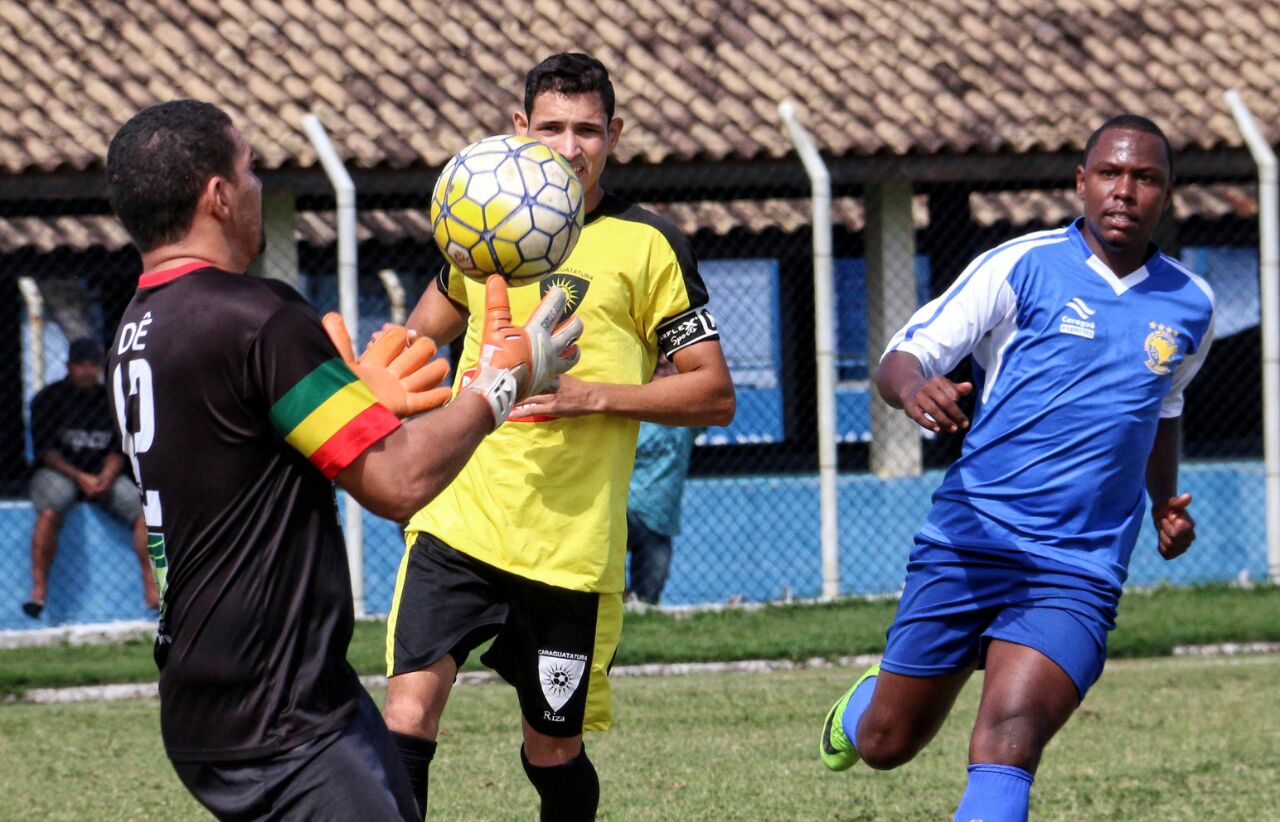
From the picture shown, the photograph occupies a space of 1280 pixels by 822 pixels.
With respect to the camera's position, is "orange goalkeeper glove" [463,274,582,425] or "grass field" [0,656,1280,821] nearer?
"orange goalkeeper glove" [463,274,582,425]

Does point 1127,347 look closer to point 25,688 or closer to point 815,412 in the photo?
point 25,688

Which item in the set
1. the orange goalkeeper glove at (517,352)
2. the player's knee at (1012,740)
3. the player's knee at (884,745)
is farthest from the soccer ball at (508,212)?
the player's knee at (884,745)

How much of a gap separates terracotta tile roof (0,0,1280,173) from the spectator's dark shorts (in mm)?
2162

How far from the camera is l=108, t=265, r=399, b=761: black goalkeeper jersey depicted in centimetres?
344

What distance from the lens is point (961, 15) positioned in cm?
1606

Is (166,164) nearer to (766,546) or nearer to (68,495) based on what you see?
(68,495)

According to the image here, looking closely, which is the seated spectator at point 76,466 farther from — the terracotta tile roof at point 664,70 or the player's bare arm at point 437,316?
the player's bare arm at point 437,316

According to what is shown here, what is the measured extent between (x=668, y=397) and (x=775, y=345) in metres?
10.3

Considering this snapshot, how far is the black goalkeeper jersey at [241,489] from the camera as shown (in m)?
3.44

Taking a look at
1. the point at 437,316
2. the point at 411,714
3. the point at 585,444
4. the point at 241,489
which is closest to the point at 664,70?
the point at 437,316

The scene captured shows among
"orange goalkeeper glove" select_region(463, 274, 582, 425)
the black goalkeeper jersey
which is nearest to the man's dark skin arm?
"orange goalkeeper glove" select_region(463, 274, 582, 425)

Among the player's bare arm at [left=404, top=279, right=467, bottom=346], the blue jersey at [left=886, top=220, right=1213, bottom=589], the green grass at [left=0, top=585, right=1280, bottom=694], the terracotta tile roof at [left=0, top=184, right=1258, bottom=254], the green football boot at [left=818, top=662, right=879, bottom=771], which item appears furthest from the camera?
the terracotta tile roof at [left=0, top=184, right=1258, bottom=254]

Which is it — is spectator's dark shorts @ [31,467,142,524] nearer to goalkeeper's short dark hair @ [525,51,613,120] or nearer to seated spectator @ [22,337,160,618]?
seated spectator @ [22,337,160,618]

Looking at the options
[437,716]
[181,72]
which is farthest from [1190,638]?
[181,72]
